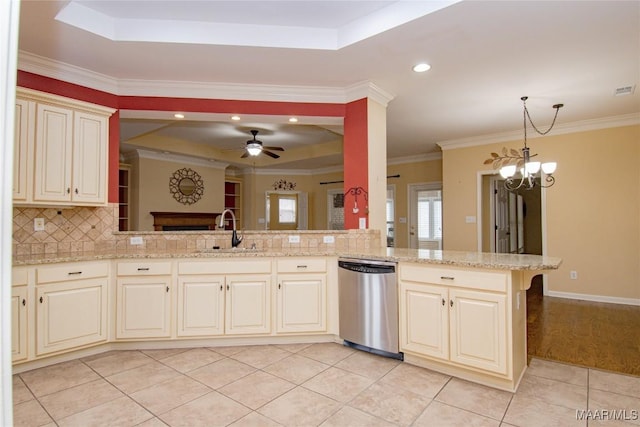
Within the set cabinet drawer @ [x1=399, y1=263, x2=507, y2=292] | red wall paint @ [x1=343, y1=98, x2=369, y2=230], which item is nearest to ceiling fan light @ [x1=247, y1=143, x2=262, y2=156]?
red wall paint @ [x1=343, y1=98, x2=369, y2=230]

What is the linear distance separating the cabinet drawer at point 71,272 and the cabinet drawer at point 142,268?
0.12 m

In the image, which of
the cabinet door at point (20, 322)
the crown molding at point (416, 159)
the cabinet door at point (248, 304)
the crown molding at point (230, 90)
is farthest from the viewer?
the crown molding at point (416, 159)

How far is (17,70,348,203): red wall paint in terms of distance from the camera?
10.3 feet

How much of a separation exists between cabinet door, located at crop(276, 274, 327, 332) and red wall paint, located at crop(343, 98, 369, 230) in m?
0.85

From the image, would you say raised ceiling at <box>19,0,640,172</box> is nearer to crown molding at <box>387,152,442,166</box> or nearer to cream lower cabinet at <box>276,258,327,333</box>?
cream lower cabinet at <box>276,258,327,333</box>

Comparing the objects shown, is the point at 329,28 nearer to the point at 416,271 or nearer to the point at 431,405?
the point at 416,271

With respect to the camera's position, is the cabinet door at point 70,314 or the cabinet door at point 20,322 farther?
the cabinet door at point 70,314

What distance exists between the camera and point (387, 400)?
7.19 feet

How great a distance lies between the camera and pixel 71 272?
2748 millimetres

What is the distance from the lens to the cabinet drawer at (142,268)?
2982 millimetres

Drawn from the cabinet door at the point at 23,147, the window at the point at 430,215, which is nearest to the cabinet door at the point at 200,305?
the cabinet door at the point at 23,147

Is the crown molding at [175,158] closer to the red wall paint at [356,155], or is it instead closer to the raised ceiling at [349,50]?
the raised ceiling at [349,50]

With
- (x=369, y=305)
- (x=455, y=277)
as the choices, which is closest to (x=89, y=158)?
(x=369, y=305)

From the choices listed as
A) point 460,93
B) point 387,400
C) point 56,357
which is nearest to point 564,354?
point 387,400
